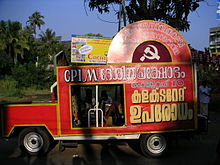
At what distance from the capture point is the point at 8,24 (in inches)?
1661

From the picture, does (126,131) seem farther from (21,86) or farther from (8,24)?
(8,24)

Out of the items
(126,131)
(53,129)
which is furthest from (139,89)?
(53,129)

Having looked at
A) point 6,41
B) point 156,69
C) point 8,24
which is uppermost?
point 8,24

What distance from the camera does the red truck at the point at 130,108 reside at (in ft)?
18.5

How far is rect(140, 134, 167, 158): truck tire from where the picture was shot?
5.77 metres

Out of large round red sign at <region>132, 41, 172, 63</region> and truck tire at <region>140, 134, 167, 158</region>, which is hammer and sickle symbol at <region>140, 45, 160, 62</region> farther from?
truck tire at <region>140, 134, 167, 158</region>

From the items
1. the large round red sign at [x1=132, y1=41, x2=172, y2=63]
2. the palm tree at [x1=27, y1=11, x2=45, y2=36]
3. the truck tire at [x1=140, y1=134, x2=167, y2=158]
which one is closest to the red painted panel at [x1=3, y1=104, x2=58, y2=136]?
the truck tire at [x1=140, y1=134, x2=167, y2=158]

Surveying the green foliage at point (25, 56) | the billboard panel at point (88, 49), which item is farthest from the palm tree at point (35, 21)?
the billboard panel at point (88, 49)

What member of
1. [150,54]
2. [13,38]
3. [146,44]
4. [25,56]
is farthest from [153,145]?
[25,56]

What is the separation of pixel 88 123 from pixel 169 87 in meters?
2.19

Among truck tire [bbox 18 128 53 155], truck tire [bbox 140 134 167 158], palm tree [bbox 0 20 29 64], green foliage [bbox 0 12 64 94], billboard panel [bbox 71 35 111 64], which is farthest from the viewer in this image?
palm tree [bbox 0 20 29 64]

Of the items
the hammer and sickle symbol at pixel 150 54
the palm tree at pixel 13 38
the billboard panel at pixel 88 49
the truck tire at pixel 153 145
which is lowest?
the truck tire at pixel 153 145

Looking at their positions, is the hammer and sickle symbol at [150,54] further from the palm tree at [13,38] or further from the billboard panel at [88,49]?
the palm tree at [13,38]

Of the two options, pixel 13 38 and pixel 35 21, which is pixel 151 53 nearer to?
pixel 13 38
